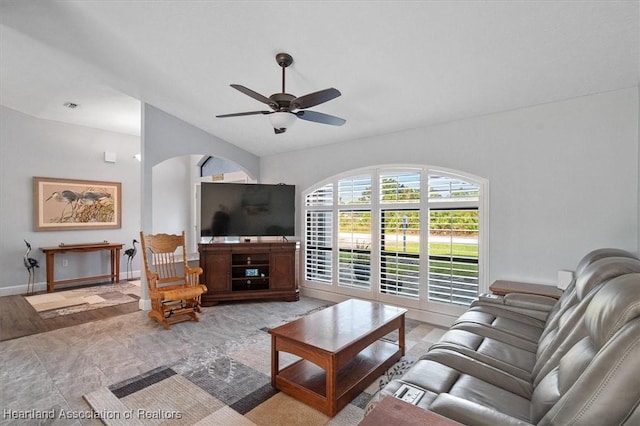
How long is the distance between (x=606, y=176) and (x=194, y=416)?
3.99 metres

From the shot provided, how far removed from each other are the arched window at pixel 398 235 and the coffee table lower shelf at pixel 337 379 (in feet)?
4.50

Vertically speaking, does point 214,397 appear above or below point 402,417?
below

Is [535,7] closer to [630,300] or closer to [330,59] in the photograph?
[330,59]

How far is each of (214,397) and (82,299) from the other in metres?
3.97

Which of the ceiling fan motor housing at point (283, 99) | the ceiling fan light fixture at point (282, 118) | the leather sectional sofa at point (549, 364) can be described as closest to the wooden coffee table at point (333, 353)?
the leather sectional sofa at point (549, 364)

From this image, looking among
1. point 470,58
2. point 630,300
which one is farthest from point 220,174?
point 630,300

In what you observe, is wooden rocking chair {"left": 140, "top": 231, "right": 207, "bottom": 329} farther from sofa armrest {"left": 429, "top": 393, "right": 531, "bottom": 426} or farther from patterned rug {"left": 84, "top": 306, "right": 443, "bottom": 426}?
sofa armrest {"left": 429, "top": 393, "right": 531, "bottom": 426}

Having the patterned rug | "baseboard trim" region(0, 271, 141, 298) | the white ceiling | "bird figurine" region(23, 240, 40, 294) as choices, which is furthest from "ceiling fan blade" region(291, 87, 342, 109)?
"baseboard trim" region(0, 271, 141, 298)

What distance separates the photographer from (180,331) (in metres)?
3.67

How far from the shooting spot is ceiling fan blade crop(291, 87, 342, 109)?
2.41 metres

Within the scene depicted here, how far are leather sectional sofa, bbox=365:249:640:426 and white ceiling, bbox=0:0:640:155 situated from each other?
160 centimetres

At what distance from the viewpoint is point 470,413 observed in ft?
3.85

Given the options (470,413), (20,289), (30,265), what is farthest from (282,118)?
(20,289)

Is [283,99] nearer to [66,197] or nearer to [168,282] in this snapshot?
[168,282]
